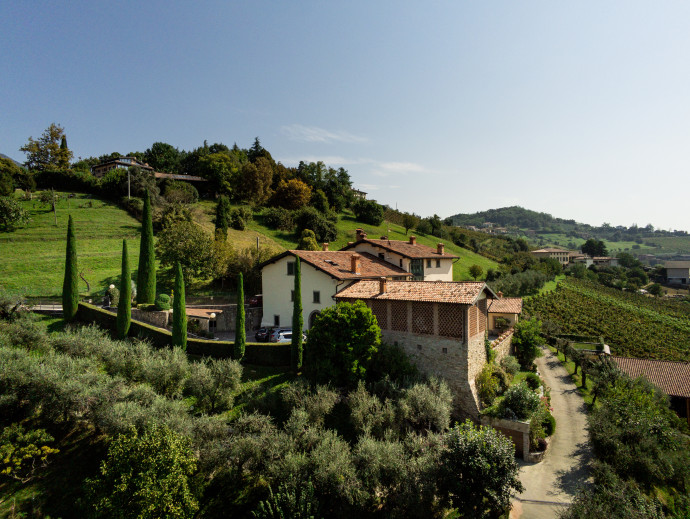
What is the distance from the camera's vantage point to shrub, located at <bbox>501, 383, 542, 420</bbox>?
1795 centimetres

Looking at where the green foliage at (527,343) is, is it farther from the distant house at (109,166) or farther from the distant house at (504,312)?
the distant house at (109,166)

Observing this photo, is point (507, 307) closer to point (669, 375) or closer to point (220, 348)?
point (669, 375)

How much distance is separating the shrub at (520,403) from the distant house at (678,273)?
4995 inches

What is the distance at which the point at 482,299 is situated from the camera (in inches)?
859

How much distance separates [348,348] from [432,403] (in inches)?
192

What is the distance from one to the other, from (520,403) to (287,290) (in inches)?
685

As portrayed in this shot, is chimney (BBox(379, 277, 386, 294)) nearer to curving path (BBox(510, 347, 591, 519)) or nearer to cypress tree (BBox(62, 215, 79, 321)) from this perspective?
curving path (BBox(510, 347, 591, 519))

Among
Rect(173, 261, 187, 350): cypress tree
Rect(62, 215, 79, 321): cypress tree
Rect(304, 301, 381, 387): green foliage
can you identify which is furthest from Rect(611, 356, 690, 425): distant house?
Rect(62, 215, 79, 321): cypress tree

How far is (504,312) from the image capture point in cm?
3253

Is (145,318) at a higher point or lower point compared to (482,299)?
lower

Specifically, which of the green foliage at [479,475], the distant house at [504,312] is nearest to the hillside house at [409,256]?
the distant house at [504,312]

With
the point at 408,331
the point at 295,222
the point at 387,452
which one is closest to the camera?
the point at 387,452

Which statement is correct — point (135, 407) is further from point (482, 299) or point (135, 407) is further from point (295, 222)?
point (295, 222)

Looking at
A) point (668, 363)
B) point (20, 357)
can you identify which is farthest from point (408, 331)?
point (668, 363)
